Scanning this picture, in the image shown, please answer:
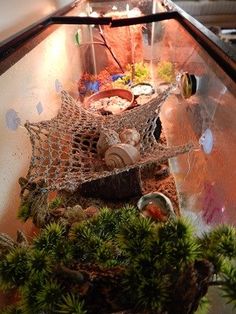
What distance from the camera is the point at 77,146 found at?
39.6 inches

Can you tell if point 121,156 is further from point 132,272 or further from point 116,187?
point 132,272

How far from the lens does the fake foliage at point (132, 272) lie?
292 mm

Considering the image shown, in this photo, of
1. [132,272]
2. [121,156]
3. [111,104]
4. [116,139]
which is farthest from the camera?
[111,104]

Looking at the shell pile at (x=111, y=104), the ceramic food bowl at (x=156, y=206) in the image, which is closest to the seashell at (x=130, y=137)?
the ceramic food bowl at (x=156, y=206)

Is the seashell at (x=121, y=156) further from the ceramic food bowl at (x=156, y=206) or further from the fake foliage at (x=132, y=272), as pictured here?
the fake foliage at (x=132, y=272)

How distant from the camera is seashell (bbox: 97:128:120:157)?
948 millimetres

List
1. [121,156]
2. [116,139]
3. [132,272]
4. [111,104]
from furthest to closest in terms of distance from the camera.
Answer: [111,104]
[116,139]
[121,156]
[132,272]

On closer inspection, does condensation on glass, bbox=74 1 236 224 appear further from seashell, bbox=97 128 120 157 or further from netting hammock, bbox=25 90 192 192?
seashell, bbox=97 128 120 157

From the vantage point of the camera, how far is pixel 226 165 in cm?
72

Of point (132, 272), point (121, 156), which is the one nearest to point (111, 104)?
point (121, 156)

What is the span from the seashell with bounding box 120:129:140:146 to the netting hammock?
0.09 feet

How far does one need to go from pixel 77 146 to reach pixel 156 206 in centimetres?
37

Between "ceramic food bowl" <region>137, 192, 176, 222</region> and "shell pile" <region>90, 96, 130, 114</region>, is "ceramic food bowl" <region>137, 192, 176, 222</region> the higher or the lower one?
the lower one

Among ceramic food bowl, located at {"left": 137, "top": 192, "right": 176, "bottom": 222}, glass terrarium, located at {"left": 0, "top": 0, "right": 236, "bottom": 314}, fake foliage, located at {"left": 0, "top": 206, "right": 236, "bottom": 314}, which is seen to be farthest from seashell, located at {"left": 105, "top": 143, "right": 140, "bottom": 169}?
fake foliage, located at {"left": 0, "top": 206, "right": 236, "bottom": 314}
